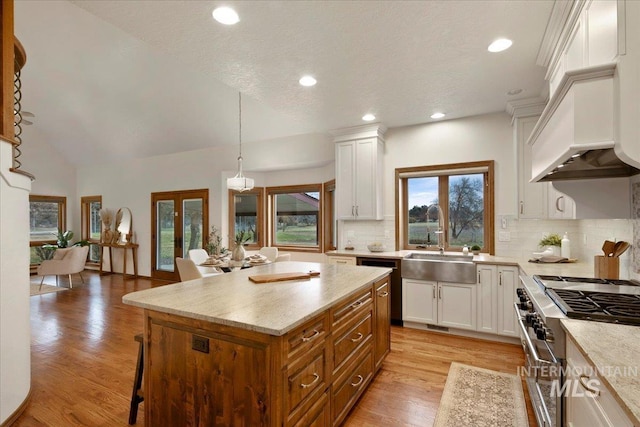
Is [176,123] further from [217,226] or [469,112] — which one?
[469,112]

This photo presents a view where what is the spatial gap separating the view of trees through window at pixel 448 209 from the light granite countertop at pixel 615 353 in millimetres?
2885

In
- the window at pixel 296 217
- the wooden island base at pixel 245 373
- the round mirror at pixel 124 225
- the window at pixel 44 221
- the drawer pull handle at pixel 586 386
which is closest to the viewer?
the drawer pull handle at pixel 586 386

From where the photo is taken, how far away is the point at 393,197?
448 centimetres

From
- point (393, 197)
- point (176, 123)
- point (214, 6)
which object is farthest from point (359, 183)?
point (176, 123)

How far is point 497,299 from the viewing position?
3.41 meters

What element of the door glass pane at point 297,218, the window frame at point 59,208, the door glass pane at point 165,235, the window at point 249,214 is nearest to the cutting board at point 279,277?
the door glass pane at point 297,218

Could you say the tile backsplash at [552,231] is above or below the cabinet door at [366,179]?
below

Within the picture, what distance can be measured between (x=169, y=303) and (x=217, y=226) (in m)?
4.96

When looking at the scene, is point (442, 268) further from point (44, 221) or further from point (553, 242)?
point (44, 221)

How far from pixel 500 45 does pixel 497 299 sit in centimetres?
258

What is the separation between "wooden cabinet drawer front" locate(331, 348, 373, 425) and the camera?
1.88 m

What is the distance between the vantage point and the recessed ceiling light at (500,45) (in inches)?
91.0

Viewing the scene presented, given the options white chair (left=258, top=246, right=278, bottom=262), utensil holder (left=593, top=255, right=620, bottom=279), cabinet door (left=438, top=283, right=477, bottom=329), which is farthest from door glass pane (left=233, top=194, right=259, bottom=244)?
utensil holder (left=593, top=255, right=620, bottom=279)

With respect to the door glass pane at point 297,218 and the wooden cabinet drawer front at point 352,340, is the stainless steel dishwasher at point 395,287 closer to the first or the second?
the wooden cabinet drawer front at point 352,340
